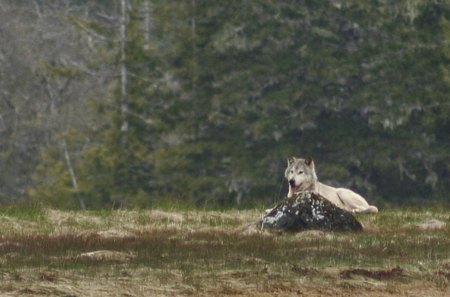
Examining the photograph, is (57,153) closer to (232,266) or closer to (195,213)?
(195,213)

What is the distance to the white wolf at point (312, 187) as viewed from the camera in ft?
79.5

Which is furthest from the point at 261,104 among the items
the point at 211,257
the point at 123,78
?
the point at 211,257

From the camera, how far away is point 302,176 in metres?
24.3

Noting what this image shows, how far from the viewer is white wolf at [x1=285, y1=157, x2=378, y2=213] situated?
24.2 metres

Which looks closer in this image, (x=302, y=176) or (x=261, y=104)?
(x=302, y=176)

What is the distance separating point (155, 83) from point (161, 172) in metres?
4.77

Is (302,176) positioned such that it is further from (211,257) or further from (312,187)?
(211,257)

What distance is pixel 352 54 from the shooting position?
154 feet

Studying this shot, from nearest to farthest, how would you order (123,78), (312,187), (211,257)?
(211,257) → (312,187) → (123,78)

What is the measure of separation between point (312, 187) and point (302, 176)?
0.30 m

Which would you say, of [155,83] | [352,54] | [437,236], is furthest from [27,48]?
[437,236]

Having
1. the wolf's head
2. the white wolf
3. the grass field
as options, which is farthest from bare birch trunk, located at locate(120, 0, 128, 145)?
the grass field

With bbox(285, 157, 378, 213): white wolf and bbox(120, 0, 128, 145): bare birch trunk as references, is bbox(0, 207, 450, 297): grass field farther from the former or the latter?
bbox(120, 0, 128, 145): bare birch trunk

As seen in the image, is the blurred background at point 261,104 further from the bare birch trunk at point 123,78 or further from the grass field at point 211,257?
the grass field at point 211,257
